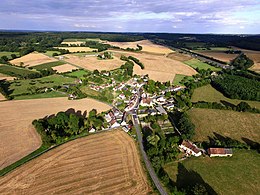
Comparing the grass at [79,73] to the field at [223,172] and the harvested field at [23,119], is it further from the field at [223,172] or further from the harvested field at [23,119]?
the field at [223,172]

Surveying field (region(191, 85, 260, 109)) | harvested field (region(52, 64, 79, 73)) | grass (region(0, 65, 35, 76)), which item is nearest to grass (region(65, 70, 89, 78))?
harvested field (region(52, 64, 79, 73))

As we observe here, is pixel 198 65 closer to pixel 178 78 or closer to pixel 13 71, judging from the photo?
pixel 178 78

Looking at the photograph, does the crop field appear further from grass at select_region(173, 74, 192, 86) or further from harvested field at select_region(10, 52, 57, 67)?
harvested field at select_region(10, 52, 57, 67)

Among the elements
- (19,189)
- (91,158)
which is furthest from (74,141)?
(19,189)

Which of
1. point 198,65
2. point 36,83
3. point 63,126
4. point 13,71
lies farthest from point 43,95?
point 198,65

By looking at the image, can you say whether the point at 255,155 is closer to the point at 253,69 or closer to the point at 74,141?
the point at 74,141
